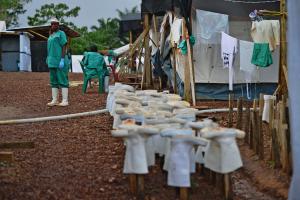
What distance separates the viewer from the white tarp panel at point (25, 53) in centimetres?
2922

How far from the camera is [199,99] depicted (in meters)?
13.5

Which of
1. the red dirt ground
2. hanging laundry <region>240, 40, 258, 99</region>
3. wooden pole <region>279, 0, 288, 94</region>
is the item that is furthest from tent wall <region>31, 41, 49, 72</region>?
wooden pole <region>279, 0, 288, 94</region>

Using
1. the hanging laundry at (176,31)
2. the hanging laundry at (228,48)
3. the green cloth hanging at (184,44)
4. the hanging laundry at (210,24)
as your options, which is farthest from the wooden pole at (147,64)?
the hanging laundry at (228,48)

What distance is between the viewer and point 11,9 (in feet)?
132

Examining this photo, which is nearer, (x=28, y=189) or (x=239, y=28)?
(x=28, y=189)

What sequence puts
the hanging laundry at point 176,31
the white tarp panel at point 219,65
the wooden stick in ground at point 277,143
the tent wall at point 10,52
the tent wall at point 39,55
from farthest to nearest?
the tent wall at point 39,55
the tent wall at point 10,52
the white tarp panel at point 219,65
the hanging laundry at point 176,31
the wooden stick in ground at point 277,143

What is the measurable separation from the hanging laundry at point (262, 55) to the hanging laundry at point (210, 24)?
4.21 ft

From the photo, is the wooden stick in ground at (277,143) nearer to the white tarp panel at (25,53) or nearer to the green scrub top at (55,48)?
the green scrub top at (55,48)

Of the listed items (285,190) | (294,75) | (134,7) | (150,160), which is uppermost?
(134,7)

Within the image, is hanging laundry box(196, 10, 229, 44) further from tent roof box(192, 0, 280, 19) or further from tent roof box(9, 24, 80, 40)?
tent roof box(9, 24, 80, 40)

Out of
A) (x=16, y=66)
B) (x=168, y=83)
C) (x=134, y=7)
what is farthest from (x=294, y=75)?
(x=134, y=7)

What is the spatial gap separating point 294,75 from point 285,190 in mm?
1363

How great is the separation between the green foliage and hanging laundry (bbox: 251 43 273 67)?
98.8ft

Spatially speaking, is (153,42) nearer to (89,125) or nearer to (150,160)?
(89,125)
